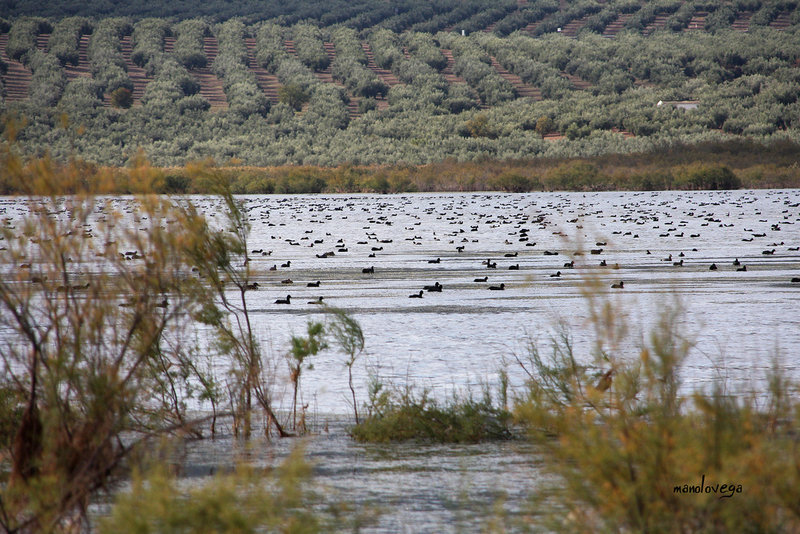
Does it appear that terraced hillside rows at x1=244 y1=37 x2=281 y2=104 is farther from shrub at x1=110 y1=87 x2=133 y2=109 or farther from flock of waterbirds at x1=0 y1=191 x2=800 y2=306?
flock of waterbirds at x1=0 y1=191 x2=800 y2=306

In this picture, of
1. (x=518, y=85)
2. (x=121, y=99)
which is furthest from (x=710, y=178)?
(x=121, y=99)

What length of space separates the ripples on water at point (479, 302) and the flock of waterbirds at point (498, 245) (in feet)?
0.34

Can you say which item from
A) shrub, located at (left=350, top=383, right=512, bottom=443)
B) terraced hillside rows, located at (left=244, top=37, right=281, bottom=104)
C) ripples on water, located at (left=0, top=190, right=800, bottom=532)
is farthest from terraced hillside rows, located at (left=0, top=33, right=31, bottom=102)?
shrub, located at (left=350, top=383, right=512, bottom=443)

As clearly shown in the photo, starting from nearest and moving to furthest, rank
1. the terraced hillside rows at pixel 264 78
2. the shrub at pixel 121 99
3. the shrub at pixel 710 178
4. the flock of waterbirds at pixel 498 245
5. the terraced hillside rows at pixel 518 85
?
the flock of waterbirds at pixel 498 245 → the shrub at pixel 710 178 → the shrub at pixel 121 99 → the terraced hillside rows at pixel 518 85 → the terraced hillside rows at pixel 264 78

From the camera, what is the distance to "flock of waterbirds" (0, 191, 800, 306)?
21.2 metres

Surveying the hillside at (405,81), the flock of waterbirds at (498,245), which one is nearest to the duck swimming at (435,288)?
the flock of waterbirds at (498,245)

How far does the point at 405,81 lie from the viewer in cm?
14262

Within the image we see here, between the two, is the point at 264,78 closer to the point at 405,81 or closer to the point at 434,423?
the point at 405,81

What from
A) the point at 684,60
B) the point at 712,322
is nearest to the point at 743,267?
the point at 712,322

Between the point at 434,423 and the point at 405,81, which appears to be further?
the point at 405,81

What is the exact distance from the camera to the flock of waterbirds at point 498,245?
69.6 feet

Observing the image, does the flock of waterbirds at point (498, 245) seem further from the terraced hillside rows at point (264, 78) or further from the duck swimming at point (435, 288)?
the terraced hillside rows at point (264, 78)

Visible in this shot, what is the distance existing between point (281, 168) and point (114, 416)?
3547 inches

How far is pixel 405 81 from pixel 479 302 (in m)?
128
